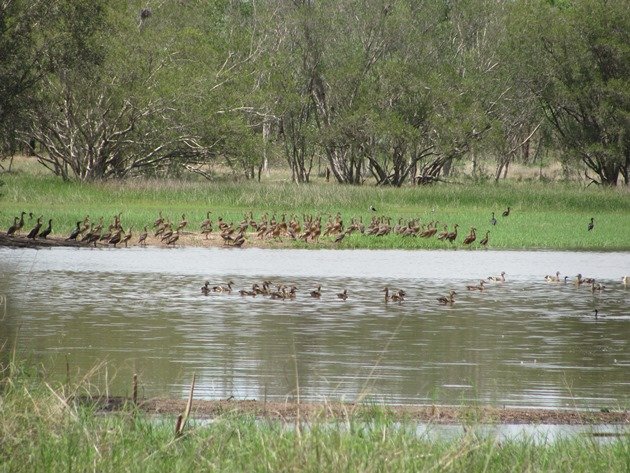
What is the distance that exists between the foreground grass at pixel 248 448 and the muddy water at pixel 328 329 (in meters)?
0.50

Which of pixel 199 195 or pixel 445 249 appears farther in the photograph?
pixel 199 195

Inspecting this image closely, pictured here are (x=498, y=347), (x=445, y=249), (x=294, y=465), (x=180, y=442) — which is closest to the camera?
(x=294, y=465)

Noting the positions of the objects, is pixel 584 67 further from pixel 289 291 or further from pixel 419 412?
pixel 419 412

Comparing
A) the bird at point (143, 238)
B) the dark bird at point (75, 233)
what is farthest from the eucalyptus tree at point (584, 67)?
the dark bird at point (75, 233)

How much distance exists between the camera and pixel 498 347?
53.7 feet

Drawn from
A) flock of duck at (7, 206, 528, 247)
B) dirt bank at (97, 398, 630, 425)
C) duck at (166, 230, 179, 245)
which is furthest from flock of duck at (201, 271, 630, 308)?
dirt bank at (97, 398, 630, 425)

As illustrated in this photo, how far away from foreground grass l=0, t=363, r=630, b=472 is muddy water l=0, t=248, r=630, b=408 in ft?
1.65

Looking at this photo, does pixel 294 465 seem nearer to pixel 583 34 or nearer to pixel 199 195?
pixel 199 195

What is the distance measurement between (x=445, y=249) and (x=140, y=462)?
25545 mm

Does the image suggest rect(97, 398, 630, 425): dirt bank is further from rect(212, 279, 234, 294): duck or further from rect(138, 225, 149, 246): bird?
Result: rect(138, 225, 149, 246): bird

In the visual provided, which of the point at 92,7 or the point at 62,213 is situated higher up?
the point at 92,7

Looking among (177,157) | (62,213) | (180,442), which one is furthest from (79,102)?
(180,442)

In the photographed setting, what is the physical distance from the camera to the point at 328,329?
18.0 m

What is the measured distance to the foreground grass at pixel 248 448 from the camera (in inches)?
304
